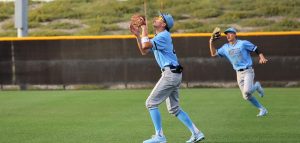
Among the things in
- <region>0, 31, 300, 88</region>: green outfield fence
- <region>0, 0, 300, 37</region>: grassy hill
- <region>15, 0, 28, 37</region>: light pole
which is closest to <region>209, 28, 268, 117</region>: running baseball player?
<region>0, 31, 300, 88</region>: green outfield fence

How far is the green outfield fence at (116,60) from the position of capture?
70.8 feet

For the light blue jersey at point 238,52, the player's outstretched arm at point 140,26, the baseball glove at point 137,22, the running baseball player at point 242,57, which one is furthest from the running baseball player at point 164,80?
the light blue jersey at point 238,52

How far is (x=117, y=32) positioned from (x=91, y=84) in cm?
971

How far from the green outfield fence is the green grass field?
6.83 feet

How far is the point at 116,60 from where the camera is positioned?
2236 cm

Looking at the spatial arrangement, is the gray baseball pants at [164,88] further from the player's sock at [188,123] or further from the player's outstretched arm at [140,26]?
the player's outstretched arm at [140,26]

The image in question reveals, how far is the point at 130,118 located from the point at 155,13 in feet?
70.2

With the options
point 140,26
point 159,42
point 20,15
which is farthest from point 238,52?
point 20,15

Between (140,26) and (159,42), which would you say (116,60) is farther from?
(140,26)

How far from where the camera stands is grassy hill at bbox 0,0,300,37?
3183cm

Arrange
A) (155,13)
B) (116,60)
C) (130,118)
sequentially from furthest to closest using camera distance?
(155,13) → (116,60) → (130,118)

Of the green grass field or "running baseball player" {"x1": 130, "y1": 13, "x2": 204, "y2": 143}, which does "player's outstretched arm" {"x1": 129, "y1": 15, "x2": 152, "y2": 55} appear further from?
the green grass field

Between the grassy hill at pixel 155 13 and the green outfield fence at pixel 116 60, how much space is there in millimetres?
8452

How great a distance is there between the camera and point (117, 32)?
31.9 meters
